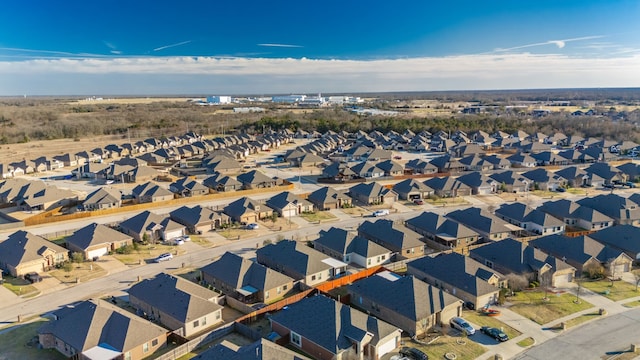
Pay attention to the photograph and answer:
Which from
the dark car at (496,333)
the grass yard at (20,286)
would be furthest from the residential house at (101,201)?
the dark car at (496,333)

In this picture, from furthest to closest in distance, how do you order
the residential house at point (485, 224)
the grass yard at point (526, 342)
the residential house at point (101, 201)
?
the residential house at point (101, 201) < the residential house at point (485, 224) < the grass yard at point (526, 342)

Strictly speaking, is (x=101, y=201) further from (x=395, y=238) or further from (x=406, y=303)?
(x=406, y=303)

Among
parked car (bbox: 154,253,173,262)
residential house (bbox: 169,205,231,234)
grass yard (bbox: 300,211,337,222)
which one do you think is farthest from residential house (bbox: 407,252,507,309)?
residential house (bbox: 169,205,231,234)

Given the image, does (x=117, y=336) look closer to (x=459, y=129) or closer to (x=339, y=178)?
(x=339, y=178)

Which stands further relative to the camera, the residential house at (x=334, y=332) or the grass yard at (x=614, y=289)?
the grass yard at (x=614, y=289)

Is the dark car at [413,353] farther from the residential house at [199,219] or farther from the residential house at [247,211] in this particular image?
the residential house at [247,211]

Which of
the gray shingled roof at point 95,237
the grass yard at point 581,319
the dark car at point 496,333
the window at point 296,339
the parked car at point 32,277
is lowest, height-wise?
the grass yard at point 581,319
